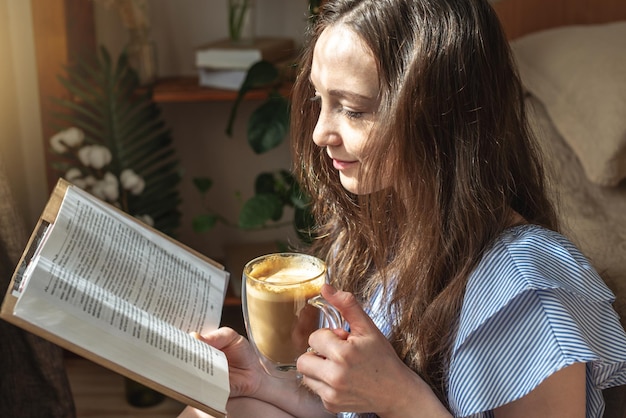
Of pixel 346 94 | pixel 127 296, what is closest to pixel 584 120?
pixel 346 94

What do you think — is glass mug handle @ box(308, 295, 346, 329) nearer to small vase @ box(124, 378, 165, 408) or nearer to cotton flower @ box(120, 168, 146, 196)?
cotton flower @ box(120, 168, 146, 196)

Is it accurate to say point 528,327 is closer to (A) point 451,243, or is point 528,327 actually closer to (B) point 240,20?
(A) point 451,243

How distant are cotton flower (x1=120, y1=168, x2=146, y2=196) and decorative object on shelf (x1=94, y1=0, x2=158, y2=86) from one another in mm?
319

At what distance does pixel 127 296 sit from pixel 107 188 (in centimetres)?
103

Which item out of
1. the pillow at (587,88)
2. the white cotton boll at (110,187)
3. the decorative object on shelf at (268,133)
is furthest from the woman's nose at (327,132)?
the white cotton boll at (110,187)

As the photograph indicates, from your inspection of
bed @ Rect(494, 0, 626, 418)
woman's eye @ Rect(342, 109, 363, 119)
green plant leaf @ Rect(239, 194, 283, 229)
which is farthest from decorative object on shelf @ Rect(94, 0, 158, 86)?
woman's eye @ Rect(342, 109, 363, 119)

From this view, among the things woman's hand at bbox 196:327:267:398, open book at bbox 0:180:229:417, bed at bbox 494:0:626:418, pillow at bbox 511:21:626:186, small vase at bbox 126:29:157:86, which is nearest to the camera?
open book at bbox 0:180:229:417

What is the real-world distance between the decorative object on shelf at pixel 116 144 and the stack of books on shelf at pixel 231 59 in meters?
0.18

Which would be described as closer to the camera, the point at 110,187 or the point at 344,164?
the point at 344,164

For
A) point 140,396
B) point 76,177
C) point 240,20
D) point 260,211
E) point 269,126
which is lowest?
point 140,396

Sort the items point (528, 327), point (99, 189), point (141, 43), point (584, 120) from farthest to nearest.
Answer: point (141, 43) < point (99, 189) < point (584, 120) < point (528, 327)

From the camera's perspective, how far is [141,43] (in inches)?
80.5

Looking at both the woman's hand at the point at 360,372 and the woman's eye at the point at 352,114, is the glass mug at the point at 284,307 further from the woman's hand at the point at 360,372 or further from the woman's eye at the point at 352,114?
the woman's eye at the point at 352,114

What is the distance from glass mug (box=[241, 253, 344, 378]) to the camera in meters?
0.88
